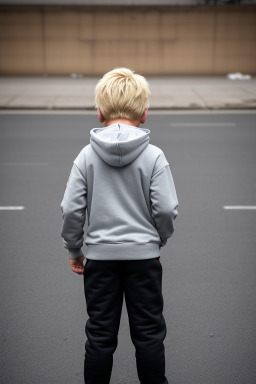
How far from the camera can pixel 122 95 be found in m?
2.29

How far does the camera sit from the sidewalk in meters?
14.2

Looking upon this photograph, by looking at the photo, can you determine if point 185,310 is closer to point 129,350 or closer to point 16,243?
point 129,350

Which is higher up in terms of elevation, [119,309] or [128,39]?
[119,309]

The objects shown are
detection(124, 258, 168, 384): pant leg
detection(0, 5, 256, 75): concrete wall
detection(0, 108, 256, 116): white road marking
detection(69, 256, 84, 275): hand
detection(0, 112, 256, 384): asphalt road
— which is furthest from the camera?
detection(0, 5, 256, 75): concrete wall

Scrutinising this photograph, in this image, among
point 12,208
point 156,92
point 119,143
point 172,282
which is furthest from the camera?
point 156,92

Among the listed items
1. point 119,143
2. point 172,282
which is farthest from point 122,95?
point 172,282

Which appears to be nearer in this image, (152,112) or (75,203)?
(75,203)

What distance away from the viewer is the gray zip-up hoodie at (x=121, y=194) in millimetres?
2338

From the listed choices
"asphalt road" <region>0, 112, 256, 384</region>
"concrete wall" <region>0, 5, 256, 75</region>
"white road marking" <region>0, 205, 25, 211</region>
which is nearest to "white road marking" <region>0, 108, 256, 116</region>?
"asphalt road" <region>0, 112, 256, 384</region>

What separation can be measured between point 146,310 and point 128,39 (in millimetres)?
20684

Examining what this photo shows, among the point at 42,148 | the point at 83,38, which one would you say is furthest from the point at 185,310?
the point at 83,38

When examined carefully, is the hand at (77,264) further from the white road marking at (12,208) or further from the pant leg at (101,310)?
the white road marking at (12,208)

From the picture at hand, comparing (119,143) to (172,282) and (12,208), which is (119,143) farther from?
(12,208)

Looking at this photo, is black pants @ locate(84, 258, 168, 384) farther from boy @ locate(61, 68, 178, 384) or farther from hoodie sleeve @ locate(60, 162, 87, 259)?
hoodie sleeve @ locate(60, 162, 87, 259)
